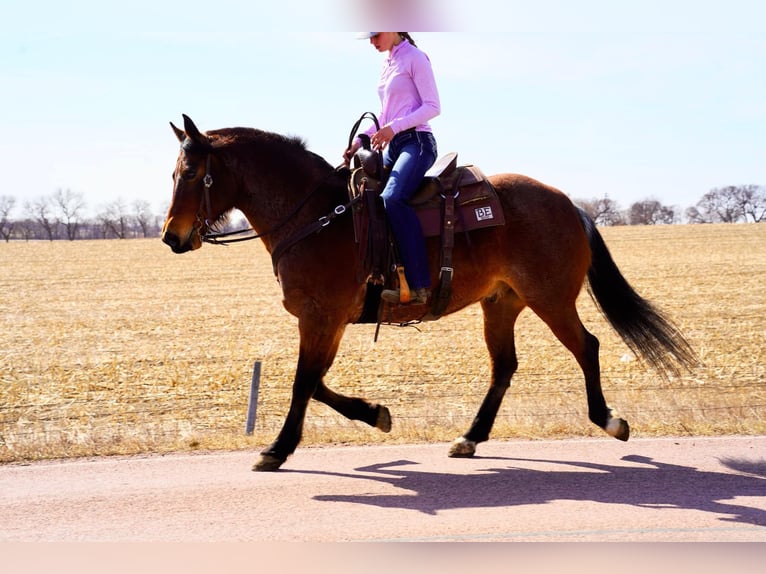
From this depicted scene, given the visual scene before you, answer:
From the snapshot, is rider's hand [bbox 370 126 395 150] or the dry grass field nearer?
rider's hand [bbox 370 126 395 150]

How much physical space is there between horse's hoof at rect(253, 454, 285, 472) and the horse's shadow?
36 cm

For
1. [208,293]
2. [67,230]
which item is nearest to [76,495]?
[208,293]

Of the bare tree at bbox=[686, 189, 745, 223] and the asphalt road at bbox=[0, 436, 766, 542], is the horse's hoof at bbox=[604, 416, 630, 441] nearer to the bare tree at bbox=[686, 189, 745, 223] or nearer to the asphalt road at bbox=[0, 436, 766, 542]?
the asphalt road at bbox=[0, 436, 766, 542]

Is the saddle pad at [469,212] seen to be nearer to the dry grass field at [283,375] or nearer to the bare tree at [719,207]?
the dry grass field at [283,375]

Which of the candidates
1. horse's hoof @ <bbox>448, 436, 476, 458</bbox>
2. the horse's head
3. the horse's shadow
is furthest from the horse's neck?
horse's hoof @ <bbox>448, 436, 476, 458</bbox>

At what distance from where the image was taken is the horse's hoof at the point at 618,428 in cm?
652

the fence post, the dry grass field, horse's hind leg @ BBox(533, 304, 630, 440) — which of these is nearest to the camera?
horse's hind leg @ BBox(533, 304, 630, 440)

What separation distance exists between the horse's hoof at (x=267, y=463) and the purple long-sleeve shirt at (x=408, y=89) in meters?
2.78

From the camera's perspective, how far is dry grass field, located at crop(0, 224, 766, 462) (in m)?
7.65

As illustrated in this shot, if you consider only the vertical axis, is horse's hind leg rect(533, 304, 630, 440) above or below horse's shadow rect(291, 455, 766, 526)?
above

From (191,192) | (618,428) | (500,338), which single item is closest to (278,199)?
(191,192)

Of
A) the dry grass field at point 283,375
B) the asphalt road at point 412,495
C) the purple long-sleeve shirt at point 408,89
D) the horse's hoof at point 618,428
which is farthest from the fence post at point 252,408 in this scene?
the horse's hoof at point 618,428

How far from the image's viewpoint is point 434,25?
3.86 metres

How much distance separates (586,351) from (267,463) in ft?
9.31
